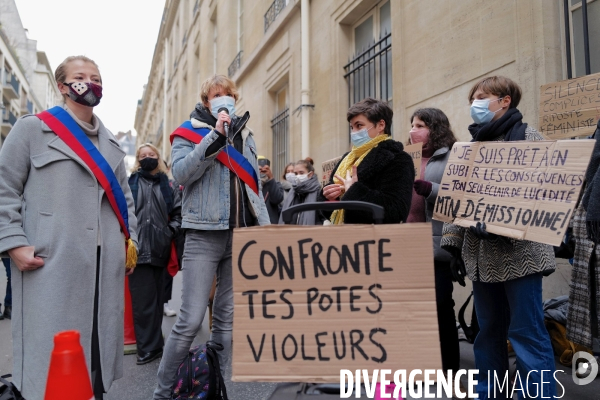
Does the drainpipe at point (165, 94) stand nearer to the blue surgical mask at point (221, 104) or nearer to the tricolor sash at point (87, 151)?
the blue surgical mask at point (221, 104)

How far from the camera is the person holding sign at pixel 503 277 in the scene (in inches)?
88.9

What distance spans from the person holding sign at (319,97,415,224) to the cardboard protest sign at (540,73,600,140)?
60.0 inches

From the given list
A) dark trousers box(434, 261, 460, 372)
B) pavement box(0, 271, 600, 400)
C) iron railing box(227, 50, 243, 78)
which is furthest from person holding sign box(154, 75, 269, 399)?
iron railing box(227, 50, 243, 78)

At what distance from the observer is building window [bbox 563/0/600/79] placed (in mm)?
3988

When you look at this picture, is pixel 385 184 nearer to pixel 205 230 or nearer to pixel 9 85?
pixel 205 230

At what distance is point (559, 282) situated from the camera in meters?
4.00

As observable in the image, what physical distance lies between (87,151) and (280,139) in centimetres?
932

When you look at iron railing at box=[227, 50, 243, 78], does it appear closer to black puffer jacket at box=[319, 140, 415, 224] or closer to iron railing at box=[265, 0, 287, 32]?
iron railing at box=[265, 0, 287, 32]

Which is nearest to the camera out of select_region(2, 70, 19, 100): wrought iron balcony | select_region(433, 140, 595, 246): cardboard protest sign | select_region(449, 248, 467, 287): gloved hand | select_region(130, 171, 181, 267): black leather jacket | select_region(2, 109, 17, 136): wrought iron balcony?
select_region(433, 140, 595, 246): cardboard protest sign

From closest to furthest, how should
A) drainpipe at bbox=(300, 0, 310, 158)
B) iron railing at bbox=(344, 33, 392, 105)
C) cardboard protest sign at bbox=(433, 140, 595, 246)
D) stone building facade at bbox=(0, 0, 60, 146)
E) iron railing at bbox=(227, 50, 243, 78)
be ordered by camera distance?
1. cardboard protest sign at bbox=(433, 140, 595, 246)
2. iron railing at bbox=(344, 33, 392, 105)
3. drainpipe at bbox=(300, 0, 310, 158)
4. iron railing at bbox=(227, 50, 243, 78)
5. stone building facade at bbox=(0, 0, 60, 146)

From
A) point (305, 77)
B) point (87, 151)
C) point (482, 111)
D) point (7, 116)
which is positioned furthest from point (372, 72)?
point (7, 116)

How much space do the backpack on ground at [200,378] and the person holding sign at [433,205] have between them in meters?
1.47

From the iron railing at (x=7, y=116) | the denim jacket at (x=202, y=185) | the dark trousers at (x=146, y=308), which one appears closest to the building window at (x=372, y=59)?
the dark trousers at (x=146, y=308)

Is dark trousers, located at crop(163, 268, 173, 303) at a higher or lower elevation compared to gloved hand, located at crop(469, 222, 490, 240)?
lower
